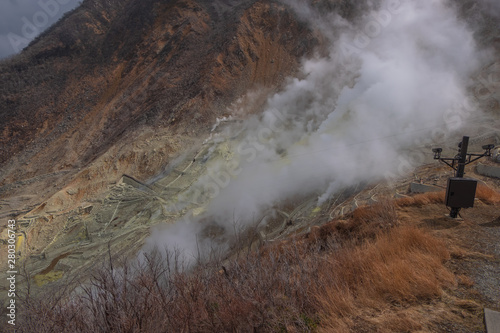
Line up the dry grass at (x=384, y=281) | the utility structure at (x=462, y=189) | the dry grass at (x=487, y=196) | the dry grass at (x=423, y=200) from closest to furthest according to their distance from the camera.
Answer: the dry grass at (x=384, y=281) → the utility structure at (x=462, y=189) → the dry grass at (x=487, y=196) → the dry grass at (x=423, y=200)

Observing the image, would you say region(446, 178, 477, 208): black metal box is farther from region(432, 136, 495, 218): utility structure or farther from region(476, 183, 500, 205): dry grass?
region(476, 183, 500, 205): dry grass

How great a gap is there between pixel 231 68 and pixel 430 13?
62.1ft

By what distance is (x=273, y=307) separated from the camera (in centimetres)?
395

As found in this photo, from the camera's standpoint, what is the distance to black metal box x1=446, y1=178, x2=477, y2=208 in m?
6.63

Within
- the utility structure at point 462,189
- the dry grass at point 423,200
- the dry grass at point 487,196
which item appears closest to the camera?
the utility structure at point 462,189

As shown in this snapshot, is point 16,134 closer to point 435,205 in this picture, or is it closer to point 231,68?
point 231,68

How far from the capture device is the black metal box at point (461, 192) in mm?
6633

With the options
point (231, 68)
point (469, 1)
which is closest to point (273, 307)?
point (231, 68)

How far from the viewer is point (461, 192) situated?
21.9 ft

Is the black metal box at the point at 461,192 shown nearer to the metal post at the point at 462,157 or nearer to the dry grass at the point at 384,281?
the metal post at the point at 462,157

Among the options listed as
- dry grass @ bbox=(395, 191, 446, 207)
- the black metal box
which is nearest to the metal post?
the black metal box

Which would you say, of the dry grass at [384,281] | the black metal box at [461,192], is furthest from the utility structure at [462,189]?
the dry grass at [384,281]

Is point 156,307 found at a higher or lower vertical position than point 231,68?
lower

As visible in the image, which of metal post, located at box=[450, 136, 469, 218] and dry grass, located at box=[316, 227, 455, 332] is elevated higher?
metal post, located at box=[450, 136, 469, 218]
